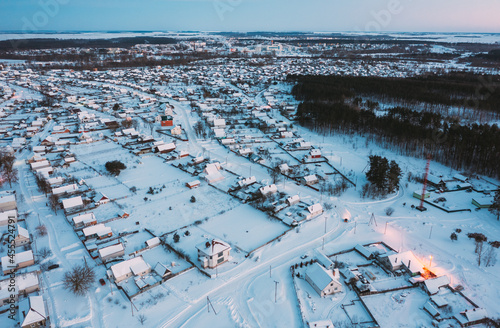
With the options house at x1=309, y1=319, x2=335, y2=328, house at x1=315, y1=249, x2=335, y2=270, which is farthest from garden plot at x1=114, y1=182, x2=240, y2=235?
house at x1=309, y1=319, x2=335, y2=328

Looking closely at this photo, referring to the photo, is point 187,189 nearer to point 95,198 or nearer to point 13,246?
point 95,198

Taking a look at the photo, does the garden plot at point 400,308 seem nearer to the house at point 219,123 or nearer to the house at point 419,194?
the house at point 419,194

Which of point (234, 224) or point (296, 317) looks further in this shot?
point (234, 224)

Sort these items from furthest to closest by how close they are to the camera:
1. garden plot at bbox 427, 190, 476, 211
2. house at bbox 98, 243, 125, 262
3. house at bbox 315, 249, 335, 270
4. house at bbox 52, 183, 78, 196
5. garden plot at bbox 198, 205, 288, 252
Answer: house at bbox 52, 183, 78, 196 < garden plot at bbox 427, 190, 476, 211 < garden plot at bbox 198, 205, 288, 252 < house at bbox 98, 243, 125, 262 < house at bbox 315, 249, 335, 270

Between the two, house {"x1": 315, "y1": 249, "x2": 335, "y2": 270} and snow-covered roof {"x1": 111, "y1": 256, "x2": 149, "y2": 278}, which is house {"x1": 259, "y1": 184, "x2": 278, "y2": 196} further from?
snow-covered roof {"x1": 111, "y1": 256, "x2": 149, "y2": 278}

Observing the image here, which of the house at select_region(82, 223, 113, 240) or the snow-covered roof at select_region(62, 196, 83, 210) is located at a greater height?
the snow-covered roof at select_region(62, 196, 83, 210)

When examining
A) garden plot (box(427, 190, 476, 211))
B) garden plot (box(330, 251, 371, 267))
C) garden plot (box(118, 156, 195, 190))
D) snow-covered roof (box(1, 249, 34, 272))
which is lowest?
garden plot (box(427, 190, 476, 211))

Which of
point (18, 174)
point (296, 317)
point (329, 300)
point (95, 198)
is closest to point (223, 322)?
point (296, 317)
